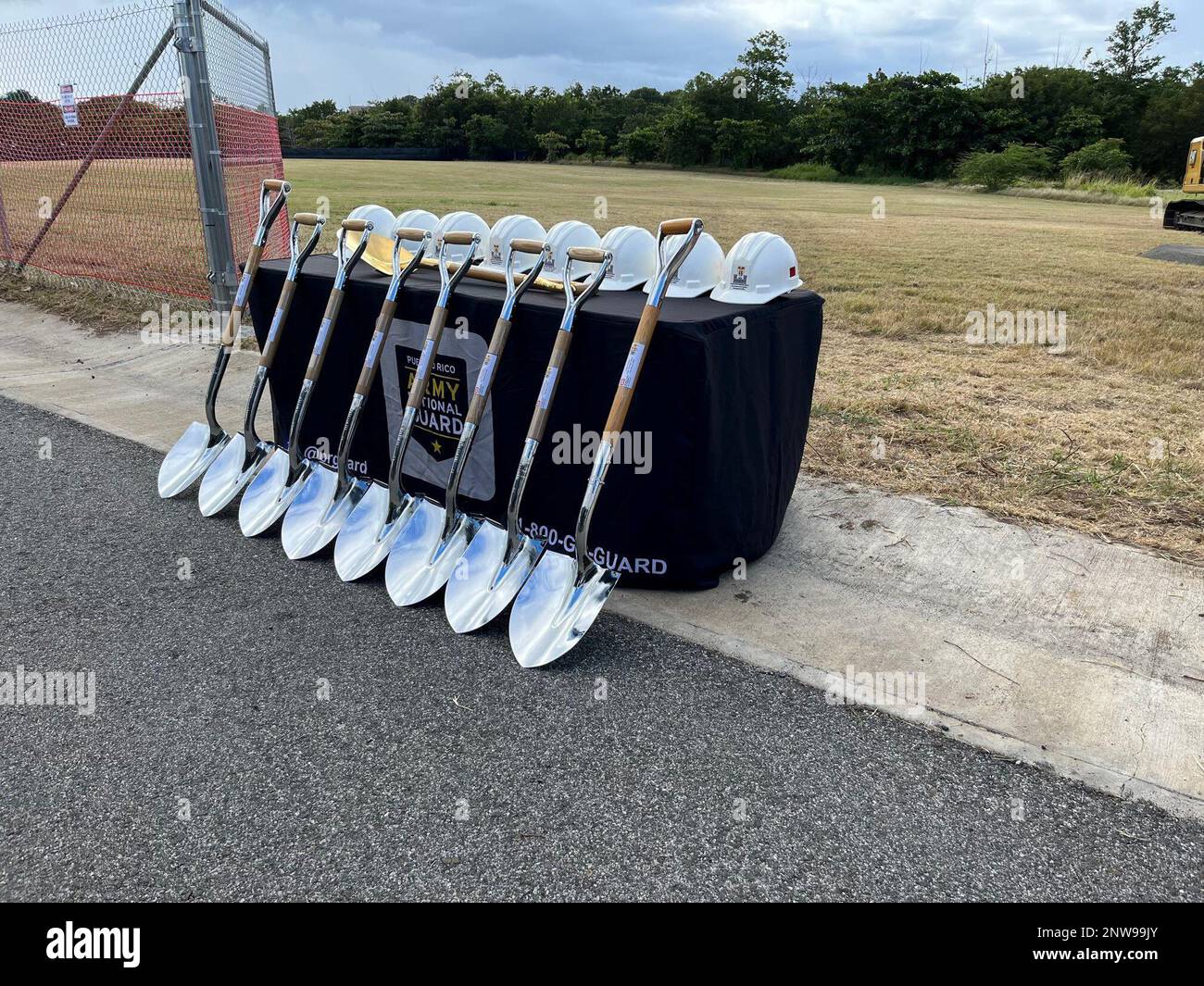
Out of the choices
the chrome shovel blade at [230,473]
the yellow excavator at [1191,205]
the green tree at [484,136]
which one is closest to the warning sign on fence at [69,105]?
the chrome shovel blade at [230,473]

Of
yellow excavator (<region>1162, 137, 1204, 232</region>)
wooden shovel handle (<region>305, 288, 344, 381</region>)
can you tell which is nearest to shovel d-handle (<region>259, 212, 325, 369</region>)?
wooden shovel handle (<region>305, 288, 344, 381</region>)

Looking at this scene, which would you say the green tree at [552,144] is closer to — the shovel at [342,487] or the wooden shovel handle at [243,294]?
the wooden shovel handle at [243,294]

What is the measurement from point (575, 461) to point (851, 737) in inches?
64.8

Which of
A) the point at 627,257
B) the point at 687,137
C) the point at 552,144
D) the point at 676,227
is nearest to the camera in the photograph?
the point at 676,227

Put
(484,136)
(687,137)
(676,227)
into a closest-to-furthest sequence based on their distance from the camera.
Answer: (676,227) < (687,137) < (484,136)

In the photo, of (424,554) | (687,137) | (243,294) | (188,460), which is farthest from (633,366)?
(687,137)

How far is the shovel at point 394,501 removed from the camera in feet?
13.4

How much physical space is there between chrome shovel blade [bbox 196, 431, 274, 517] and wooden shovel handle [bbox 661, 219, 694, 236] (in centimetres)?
257

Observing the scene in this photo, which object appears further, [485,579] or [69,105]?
[69,105]

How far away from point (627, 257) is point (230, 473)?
8.09 ft

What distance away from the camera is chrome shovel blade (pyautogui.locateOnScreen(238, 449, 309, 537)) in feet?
15.0

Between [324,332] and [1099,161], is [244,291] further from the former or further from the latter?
[1099,161]

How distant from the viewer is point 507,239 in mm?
4516

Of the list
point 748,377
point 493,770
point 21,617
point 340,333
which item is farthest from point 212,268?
point 493,770
